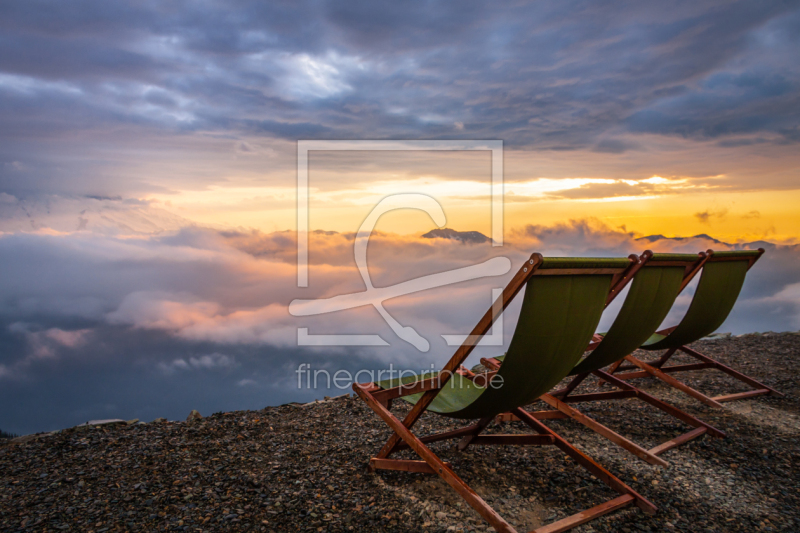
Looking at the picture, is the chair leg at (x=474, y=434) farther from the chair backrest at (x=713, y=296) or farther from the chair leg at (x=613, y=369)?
the chair backrest at (x=713, y=296)

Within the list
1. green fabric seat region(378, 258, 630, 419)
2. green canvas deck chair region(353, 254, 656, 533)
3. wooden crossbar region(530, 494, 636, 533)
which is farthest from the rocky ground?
green fabric seat region(378, 258, 630, 419)

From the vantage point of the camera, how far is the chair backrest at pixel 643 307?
3.47 meters

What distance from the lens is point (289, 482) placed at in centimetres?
300

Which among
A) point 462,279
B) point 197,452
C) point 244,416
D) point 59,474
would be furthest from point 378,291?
point 59,474

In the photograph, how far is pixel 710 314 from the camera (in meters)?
4.71

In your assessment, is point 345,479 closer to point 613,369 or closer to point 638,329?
point 638,329

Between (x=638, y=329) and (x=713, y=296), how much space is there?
1513mm

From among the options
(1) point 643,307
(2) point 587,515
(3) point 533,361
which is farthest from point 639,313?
(2) point 587,515

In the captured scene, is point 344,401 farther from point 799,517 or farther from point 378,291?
point 799,517

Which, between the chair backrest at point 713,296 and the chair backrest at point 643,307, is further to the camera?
the chair backrest at point 713,296

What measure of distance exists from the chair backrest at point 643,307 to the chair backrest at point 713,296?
80 cm

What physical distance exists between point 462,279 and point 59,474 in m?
3.12

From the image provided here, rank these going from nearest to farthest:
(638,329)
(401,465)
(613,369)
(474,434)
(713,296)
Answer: (401,465) < (474,434) < (638,329) < (713,296) < (613,369)


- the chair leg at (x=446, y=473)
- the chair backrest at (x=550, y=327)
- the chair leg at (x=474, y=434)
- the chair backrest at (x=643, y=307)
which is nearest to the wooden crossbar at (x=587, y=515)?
the chair leg at (x=446, y=473)
